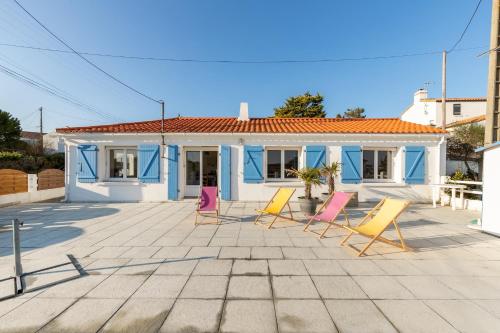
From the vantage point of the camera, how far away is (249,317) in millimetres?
2342

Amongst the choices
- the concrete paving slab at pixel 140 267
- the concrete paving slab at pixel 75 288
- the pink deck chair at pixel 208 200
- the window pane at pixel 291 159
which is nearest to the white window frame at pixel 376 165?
the window pane at pixel 291 159

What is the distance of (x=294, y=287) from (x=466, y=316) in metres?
1.72

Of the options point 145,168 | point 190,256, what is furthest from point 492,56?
point 145,168

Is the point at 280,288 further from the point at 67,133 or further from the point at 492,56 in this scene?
the point at 492,56

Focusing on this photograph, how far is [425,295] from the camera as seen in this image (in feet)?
8.99

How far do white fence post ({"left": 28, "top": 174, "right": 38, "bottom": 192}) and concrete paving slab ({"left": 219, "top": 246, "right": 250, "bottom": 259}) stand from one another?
33.9 ft

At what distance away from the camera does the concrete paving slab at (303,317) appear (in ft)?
7.16

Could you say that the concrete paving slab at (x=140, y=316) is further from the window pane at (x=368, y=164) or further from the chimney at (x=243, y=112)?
the chimney at (x=243, y=112)

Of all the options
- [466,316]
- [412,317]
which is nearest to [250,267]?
[412,317]

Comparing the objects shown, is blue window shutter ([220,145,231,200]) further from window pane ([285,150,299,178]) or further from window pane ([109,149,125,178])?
window pane ([109,149,125,178])

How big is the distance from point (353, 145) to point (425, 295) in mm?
7578

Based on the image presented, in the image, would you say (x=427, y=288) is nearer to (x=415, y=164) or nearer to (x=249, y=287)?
(x=249, y=287)

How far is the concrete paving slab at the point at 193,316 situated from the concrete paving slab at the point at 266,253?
141cm

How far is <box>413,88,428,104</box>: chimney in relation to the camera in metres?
19.4
